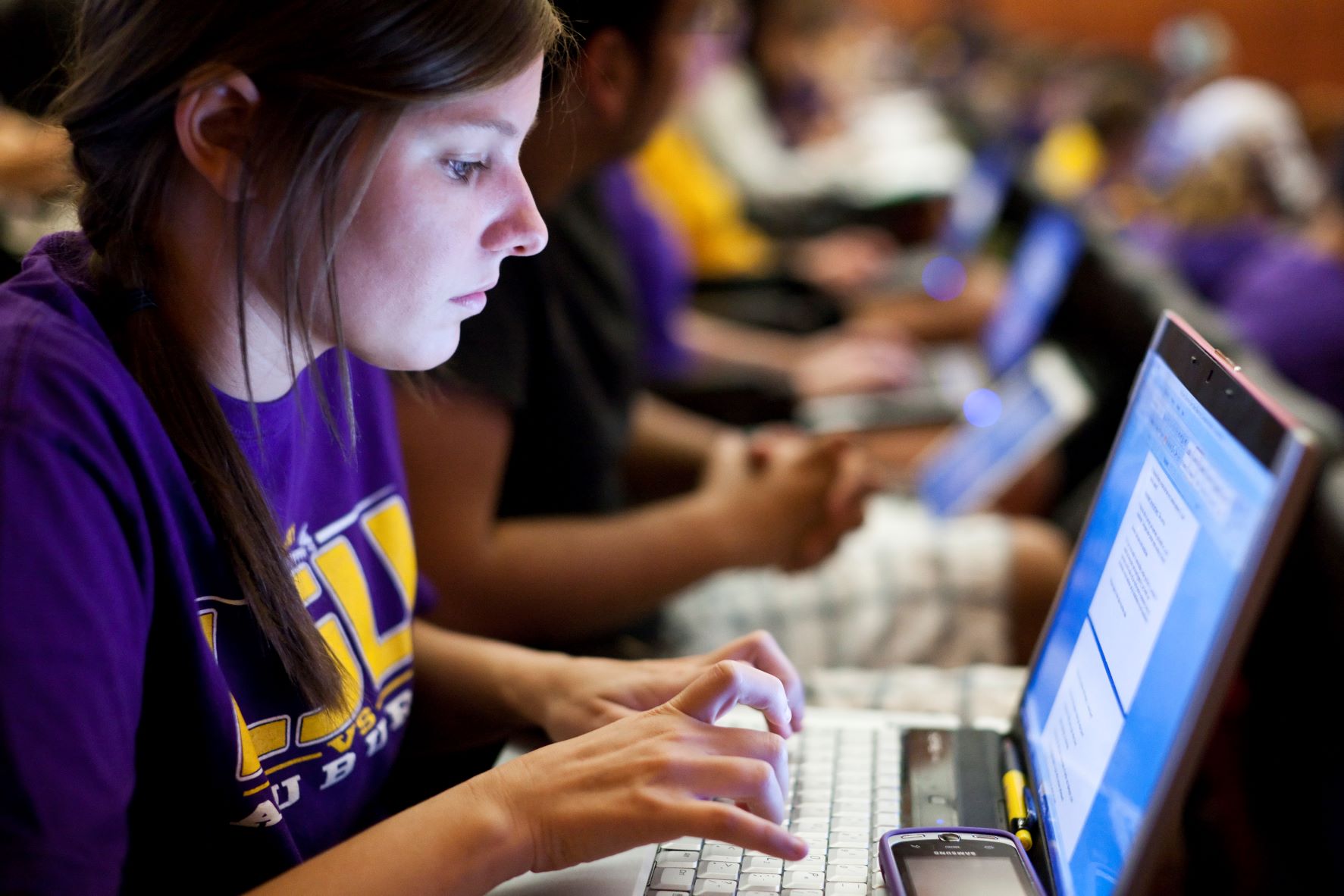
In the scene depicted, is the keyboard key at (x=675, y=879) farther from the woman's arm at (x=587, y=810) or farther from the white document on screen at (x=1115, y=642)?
the white document on screen at (x=1115, y=642)

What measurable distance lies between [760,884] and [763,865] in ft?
0.06

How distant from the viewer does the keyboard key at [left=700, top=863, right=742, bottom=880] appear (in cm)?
67

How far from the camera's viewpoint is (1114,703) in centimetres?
59

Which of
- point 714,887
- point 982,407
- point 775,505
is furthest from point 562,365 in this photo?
point 982,407

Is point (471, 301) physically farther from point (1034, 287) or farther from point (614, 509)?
point (1034, 287)

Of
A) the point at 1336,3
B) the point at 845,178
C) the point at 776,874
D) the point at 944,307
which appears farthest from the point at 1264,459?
the point at 1336,3

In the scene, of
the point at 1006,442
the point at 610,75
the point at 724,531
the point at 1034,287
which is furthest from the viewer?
the point at 1034,287

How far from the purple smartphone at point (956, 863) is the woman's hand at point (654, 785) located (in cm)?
6

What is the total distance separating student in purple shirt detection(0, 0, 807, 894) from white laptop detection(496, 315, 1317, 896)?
91 millimetres

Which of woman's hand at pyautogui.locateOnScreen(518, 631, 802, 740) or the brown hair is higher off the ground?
the brown hair

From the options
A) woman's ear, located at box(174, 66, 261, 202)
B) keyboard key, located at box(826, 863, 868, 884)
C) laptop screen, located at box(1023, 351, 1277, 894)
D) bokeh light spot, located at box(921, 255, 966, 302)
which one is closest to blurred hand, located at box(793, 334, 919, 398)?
bokeh light spot, located at box(921, 255, 966, 302)

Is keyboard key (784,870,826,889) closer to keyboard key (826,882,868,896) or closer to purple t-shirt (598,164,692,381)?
keyboard key (826,882,868,896)

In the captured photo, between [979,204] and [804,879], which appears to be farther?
[979,204]

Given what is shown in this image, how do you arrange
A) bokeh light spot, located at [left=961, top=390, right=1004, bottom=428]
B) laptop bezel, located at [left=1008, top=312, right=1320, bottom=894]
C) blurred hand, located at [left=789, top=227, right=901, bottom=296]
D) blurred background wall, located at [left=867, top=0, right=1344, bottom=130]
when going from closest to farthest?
laptop bezel, located at [left=1008, top=312, right=1320, bottom=894] → bokeh light spot, located at [left=961, top=390, right=1004, bottom=428] → blurred hand, located at [left=789, top=227, right=901, bottom=296] → blurred background wall, located at [left=867, top=0, right=1344, bottom=130]
